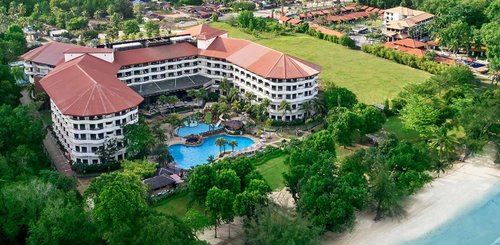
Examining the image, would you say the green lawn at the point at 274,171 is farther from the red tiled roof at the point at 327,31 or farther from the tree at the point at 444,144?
the red tiled roof at the point at 327,31

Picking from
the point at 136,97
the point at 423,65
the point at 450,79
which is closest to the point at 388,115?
Result: the point at 450,79

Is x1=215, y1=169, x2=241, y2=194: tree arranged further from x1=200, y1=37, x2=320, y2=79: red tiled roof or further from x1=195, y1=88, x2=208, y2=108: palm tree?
x1=195, y1=88, x2=208, y2=108: palm tree

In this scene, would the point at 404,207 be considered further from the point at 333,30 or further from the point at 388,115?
the point at 333,30

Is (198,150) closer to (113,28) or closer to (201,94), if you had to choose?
(201,94)

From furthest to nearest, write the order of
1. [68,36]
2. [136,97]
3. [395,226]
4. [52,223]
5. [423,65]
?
1. [68,36]
2. [423,65]
3. [136,97]
4. [395,226]
5. [52,223]

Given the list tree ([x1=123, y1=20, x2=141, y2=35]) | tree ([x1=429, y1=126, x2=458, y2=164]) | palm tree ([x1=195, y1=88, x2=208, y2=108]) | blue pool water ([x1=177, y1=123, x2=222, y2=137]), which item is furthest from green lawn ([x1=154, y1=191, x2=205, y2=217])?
tree ([x1=123, y1=20, x2=141, y2=35])

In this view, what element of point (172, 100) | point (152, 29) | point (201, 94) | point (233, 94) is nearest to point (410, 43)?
point (233, 94)
